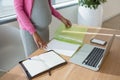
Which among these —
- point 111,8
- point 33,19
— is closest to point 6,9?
point 33,19

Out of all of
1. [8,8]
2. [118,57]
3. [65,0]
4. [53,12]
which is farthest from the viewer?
[65,0]

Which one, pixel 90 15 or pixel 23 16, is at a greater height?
pixel 23 16

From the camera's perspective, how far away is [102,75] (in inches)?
45.7

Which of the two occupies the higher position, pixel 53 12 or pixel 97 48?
pixel 53 12

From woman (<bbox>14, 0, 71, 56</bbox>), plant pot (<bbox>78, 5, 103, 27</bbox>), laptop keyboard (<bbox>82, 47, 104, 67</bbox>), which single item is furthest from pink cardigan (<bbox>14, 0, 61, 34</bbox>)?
plant pot (<bbox>78, 5, 103, 27</bbox>)

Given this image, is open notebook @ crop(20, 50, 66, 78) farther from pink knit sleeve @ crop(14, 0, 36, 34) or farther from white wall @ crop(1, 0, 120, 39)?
white wall @ crop(1, 0, 120, 39)

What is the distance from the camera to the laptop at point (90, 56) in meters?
1.25

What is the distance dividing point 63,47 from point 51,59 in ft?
0.73

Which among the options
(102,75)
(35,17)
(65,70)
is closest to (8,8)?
(35,17)

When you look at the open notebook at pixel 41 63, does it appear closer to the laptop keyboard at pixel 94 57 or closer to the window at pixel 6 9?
the laptop keyboard at pixel 94 57

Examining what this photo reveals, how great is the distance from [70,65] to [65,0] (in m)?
2.62

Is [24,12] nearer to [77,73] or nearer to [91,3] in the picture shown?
[77,73]

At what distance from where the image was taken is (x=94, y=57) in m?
1.33

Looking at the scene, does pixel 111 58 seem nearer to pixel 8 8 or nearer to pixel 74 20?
pixel 8 8
